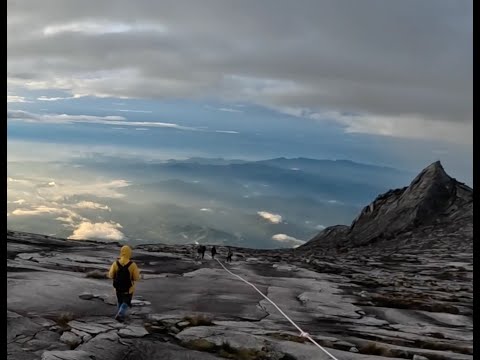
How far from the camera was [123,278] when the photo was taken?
16516 mm

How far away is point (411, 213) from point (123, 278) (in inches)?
3681

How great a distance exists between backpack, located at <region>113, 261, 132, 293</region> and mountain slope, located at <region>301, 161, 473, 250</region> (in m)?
79.6

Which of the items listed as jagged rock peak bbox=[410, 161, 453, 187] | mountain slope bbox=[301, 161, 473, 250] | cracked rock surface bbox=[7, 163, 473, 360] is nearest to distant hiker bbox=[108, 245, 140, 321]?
cracked rock surface bbox=[7, 163, 473, 360]

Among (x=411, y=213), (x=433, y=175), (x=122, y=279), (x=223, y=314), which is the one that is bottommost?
(x=223, y=314)

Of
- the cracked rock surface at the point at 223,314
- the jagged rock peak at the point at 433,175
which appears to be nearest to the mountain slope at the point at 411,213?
the jagged rock peak at the point at 433,175

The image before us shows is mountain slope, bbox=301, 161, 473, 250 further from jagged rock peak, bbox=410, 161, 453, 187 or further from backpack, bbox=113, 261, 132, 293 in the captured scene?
backpack, bbox=113, 261, 132, 293

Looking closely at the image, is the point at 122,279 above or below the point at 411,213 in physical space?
below

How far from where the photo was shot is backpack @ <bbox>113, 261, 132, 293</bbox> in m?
16.5

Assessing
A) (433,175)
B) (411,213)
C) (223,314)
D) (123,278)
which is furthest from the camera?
(433,175)

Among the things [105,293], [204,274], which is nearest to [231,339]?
[105,293]

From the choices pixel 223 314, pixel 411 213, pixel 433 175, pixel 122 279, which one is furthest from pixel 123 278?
pixel 433 175

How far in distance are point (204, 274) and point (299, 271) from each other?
1177cm

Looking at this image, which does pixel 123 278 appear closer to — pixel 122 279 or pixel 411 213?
pixel 122 279

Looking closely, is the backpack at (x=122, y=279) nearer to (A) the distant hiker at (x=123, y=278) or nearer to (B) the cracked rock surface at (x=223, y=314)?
(A) the distant hiker at (x=123, y=278)
